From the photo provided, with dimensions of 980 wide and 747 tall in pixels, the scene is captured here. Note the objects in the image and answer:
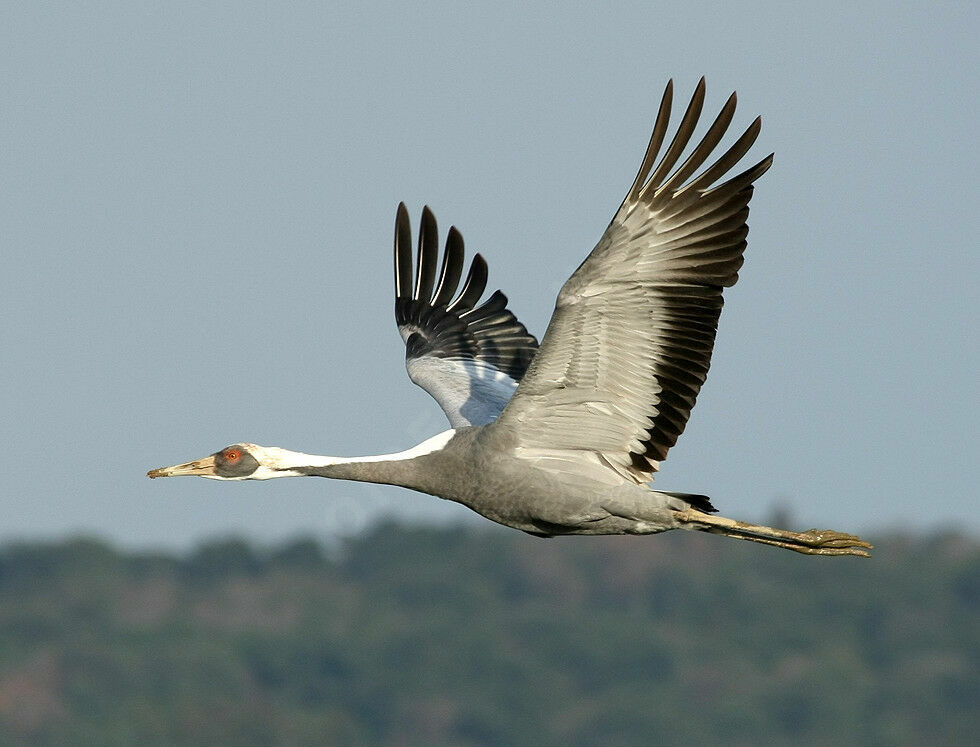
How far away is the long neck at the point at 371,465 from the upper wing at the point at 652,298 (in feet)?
3.14

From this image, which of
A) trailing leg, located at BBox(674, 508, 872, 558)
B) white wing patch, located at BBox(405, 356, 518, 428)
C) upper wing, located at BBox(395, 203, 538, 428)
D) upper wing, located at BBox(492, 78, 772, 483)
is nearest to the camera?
upper wing, located at BBox(492, 78, 772, 483)

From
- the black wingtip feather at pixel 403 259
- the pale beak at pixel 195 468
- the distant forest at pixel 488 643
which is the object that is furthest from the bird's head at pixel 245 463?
the distant forest at pixel 488 643

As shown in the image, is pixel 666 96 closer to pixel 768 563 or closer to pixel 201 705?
pixel 201 705

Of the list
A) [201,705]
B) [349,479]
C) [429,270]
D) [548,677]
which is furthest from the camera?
[548,677]

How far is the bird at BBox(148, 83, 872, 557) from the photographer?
1516 centimetres

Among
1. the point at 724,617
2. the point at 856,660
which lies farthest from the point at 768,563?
the point at 856,660

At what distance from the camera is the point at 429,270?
21.0 metres

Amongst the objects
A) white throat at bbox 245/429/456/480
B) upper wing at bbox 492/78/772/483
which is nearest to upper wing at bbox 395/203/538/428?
white throat at bbox 245/429/456/480

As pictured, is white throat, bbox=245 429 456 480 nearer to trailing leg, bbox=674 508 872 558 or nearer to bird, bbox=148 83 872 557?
bird, bbox=148 83 872 557

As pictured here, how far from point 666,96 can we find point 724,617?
156878 mm

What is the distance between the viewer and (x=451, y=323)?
21.0 metres

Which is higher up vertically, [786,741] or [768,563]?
[768,563]

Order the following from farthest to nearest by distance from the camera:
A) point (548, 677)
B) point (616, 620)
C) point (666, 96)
Result: 1. point (616, 620)
2. point (548, 677)
3. point (666, 96)

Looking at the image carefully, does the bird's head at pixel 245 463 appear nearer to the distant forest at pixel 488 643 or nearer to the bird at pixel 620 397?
the bird at pixel 620 397
